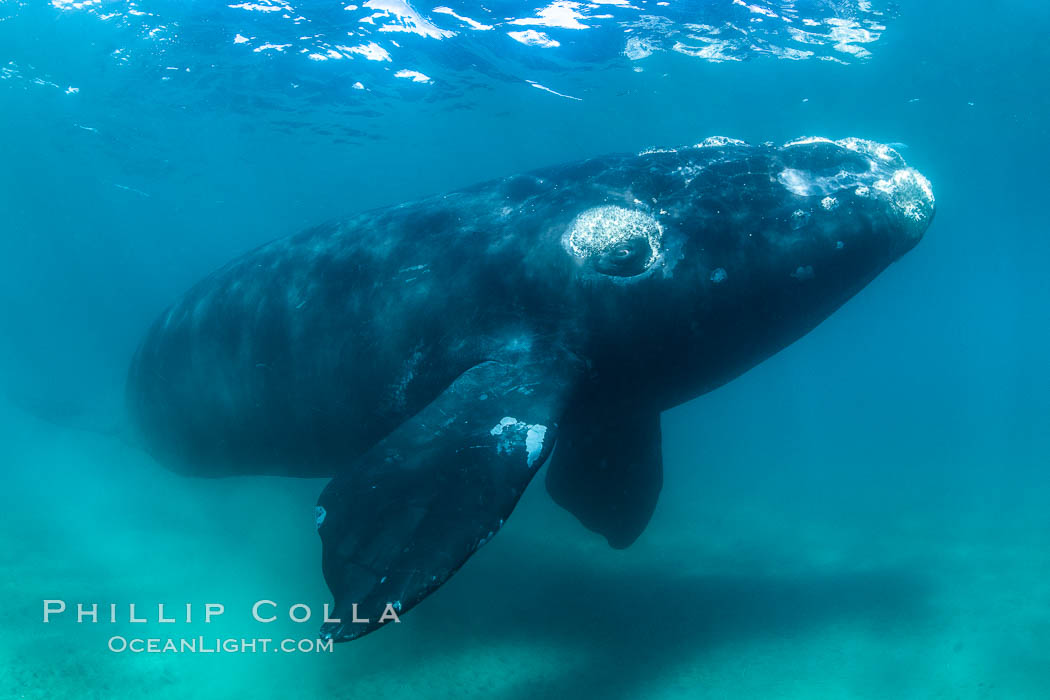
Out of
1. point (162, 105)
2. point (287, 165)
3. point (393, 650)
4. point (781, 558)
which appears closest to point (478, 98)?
point (162, 105)

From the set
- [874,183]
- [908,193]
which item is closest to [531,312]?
[874,183]

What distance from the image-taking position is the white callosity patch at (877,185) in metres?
5.25

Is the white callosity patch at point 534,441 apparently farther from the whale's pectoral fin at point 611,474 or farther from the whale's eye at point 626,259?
the whale's pectoral fin at point 611,474

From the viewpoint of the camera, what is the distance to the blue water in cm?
819

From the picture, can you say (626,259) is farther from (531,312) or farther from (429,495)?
(429,495)

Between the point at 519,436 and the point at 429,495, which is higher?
the point at 519,436

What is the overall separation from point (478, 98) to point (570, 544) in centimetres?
2284

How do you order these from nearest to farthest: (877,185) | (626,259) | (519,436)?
(519,436)
(626,259)
(877,185)

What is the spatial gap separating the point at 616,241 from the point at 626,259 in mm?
178

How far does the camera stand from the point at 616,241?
4949mm

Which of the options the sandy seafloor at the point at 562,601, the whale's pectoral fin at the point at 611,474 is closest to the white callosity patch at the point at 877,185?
the whale's pectoral fin at the point at 611,474

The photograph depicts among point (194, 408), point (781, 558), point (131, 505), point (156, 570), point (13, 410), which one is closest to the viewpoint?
point (194, 408)

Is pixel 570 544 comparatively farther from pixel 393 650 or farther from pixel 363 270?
pixel 363 270

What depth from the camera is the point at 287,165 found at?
43688 millimetres
